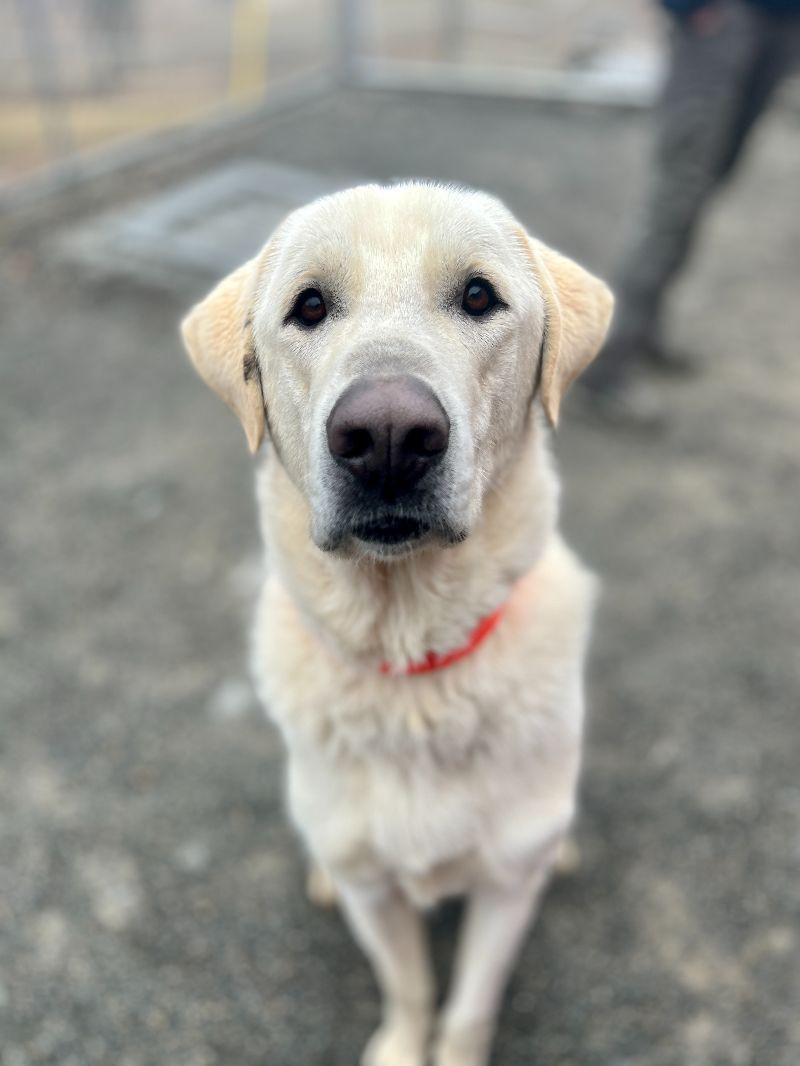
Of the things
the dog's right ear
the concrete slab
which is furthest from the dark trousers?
the dog's right ear

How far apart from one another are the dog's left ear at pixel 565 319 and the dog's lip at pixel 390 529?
1.23ft

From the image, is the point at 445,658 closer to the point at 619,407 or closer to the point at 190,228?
the point at 619,407

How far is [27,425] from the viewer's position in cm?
404

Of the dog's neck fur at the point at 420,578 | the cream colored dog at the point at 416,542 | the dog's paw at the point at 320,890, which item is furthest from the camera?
the dog's paw at the point at 320,890

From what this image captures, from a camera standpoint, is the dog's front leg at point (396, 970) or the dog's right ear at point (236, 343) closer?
the dog's right ear at point (236, 343)

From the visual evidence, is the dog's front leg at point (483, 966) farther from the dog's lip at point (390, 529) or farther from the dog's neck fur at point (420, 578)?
the dog's lip at point (390, 529)

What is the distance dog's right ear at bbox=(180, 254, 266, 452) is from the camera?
157 cm

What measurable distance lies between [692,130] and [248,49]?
595 cm

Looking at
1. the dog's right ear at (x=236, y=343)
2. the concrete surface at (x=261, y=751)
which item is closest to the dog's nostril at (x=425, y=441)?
the dog's right ear at (x=236, y=343)

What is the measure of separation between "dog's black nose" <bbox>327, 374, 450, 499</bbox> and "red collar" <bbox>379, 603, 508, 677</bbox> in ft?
→ 1.41

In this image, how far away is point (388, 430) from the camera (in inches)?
47.9

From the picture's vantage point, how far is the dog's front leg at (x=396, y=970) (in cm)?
182

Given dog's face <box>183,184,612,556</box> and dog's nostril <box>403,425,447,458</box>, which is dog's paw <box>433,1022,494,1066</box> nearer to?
dog's face <box>183,184,612,556</box>

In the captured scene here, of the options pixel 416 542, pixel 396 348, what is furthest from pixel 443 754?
A: pixel 396 348
